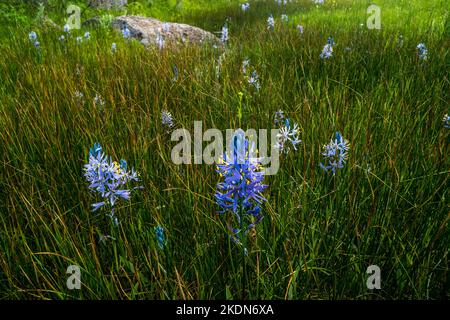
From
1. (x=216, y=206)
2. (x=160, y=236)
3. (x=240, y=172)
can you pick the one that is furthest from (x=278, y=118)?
(x=240, y=172)

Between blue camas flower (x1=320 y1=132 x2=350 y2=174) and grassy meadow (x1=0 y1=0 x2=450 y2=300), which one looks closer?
grassy meadow (x1=0 y1=0 x2=450 y2=300)

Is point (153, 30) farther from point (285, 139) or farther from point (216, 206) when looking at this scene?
point (216, 206)

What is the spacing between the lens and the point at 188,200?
1.77 metres

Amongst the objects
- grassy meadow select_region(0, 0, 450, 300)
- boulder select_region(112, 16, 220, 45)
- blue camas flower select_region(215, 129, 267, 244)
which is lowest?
grassy meadow select_region(0, 0, 450, 300)

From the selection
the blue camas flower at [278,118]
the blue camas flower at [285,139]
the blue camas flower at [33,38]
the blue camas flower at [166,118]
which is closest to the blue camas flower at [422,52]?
the blue camas flower at [278,118]

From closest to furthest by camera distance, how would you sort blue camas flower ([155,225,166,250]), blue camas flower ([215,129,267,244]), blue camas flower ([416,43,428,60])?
1. blue camas flower ([215,129,267,244])
2. blue camas flower ([155,225,166,250])
3. blue camas flower ([416,43,428,60])

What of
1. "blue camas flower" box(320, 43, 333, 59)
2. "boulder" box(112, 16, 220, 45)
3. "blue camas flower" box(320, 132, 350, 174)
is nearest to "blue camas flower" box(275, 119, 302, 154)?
"blue camas flower" box(320, 132, 350, 174)

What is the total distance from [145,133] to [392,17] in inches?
238

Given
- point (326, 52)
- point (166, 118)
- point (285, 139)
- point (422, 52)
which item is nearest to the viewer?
point (285, 139)

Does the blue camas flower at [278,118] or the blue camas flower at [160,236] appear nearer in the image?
the blue camas flower at [160,236]

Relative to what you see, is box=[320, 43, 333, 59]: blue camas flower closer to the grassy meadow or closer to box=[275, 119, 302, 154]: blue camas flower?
the grassy meadow

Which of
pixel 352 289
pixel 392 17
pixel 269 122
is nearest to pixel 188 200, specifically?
pixel 352 289

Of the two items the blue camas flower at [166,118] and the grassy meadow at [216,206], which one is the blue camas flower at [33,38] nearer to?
the grassy meadow at [216,206]
